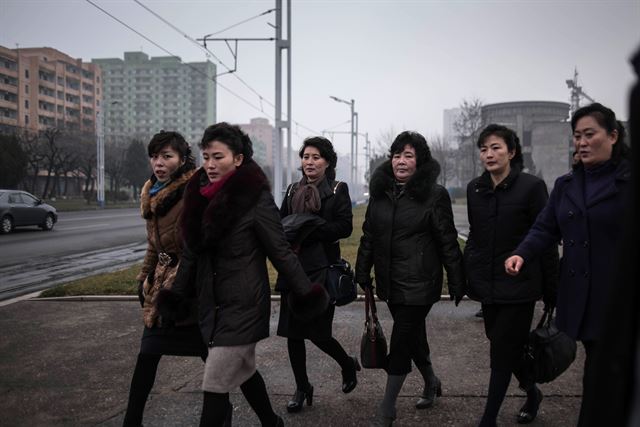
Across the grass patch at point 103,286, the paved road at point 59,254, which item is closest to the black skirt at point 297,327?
the grass patch at point 103,286

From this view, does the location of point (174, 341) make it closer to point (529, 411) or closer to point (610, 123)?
point (529, 411)

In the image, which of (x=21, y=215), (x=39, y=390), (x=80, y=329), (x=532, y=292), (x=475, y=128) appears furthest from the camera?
(x=475, y=128)

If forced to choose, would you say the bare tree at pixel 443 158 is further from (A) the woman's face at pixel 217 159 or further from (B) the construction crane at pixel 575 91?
(A) the woman's face at pixel 217 159

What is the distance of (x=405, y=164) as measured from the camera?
3.68 metres

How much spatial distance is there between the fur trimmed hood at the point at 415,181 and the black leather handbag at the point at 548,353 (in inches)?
45.2

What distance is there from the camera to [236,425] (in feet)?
11.3

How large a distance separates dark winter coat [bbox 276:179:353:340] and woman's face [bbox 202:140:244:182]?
0.91 meters

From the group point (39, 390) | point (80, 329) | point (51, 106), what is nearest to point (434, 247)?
point (39, 390)

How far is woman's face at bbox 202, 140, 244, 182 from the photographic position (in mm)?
3076

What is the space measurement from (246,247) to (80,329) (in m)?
3.87

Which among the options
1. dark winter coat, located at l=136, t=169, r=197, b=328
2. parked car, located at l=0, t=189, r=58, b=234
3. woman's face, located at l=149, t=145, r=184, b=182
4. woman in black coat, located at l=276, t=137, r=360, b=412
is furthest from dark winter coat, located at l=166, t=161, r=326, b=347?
parked car, located at l=0, t=189, r=58, b=234

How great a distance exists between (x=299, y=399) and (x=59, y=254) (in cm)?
1144

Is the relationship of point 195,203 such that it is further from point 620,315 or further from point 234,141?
point 620,315

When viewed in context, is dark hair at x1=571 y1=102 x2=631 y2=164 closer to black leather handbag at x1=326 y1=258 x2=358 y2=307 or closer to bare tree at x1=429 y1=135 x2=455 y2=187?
black leather handbag at x1=326 y1=258 x2=358 y2=307
